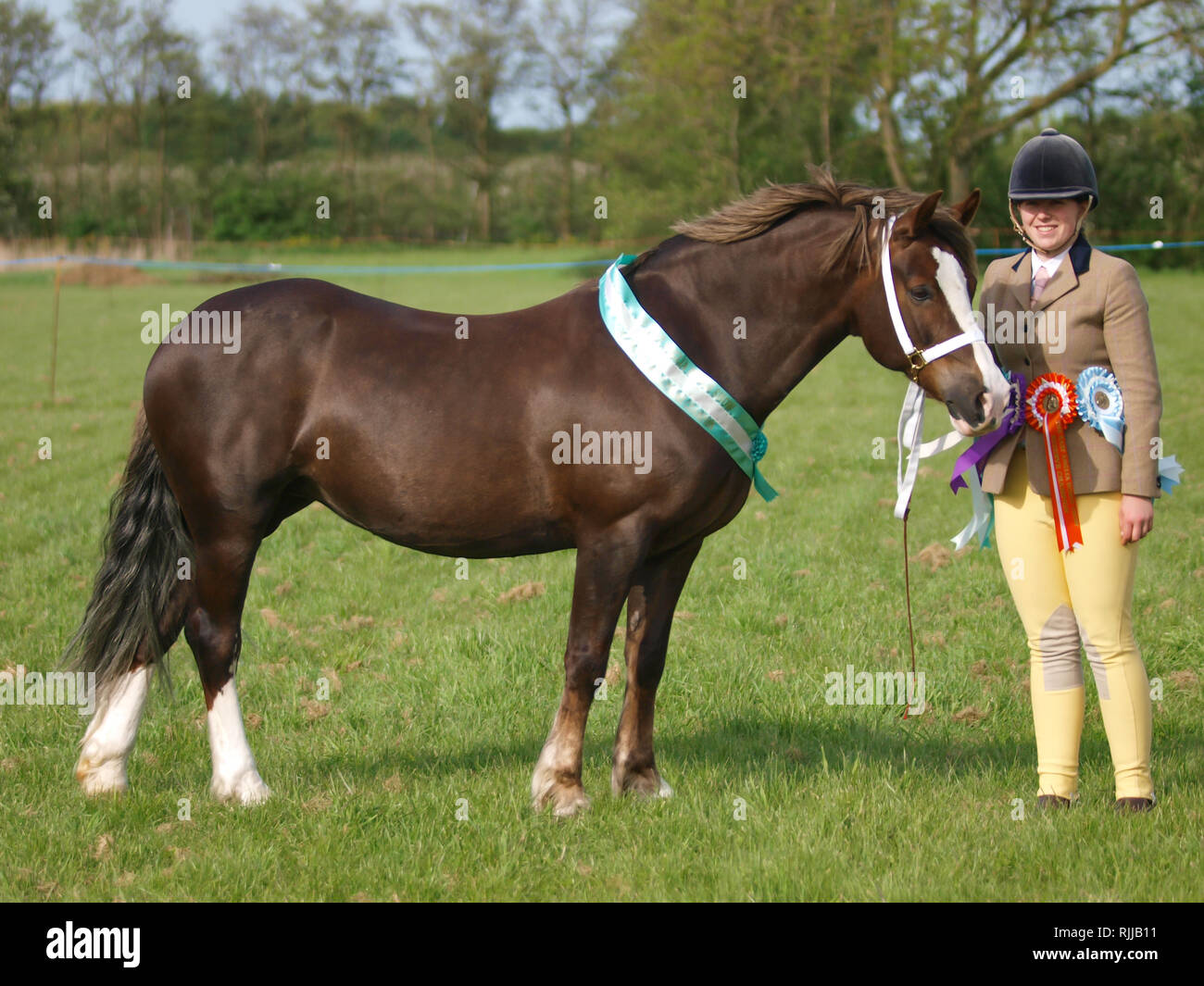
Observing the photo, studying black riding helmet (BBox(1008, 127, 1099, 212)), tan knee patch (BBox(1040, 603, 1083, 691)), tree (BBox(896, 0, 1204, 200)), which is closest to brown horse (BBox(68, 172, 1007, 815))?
black riding helmet (BBox(1008, 127, 1099, 212))

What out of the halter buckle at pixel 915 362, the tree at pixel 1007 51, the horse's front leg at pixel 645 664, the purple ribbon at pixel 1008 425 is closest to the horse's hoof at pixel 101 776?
the horse's front leg at pixel 645 664

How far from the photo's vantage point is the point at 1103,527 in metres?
3.71

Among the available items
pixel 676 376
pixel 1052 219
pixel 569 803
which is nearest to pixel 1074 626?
pixel 1052 219

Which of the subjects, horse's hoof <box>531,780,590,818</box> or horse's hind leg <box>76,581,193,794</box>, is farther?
horse's hind leg <box>76,581,193,794</box>

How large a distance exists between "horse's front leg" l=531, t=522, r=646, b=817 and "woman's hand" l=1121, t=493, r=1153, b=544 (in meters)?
1.65

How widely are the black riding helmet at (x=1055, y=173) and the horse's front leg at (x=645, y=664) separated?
1.74 metres

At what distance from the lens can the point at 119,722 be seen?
4.13 meters

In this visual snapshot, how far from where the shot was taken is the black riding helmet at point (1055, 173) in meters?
3.65

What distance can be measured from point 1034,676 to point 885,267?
1.66 meters

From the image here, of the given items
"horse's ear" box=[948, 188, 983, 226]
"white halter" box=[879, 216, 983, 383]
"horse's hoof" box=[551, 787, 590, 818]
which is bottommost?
"horse's hoof" box=[551, 787, 590, 818]

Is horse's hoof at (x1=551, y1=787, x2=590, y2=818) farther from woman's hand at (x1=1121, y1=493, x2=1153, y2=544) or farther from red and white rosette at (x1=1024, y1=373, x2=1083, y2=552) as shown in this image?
woman's hand at (x1=1121, y1=493, x2=1153, y2=544)

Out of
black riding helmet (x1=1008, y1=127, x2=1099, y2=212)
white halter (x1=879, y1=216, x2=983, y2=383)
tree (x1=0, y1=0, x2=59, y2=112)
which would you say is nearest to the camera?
white halter (x1=879, y1=216, x2=983, y2=383)

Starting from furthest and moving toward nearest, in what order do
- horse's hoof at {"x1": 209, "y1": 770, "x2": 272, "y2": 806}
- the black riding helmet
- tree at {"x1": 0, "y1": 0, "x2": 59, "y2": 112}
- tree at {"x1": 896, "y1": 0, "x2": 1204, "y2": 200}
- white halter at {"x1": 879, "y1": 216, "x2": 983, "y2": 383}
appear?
tree at {"x1": 0, "y1": 0, "x2": 59, "y2": 112}, tree at {"x1": 896, "y1": 0, "x2": 1204, "y2": 200}, horse's hoof at {"x1": 209, "y1": 770, "x2": 272, "y2": 806}, the black riding helmet, white halter at {"x1": 879, "y1": 216, "x2": 983, "y2": 383}

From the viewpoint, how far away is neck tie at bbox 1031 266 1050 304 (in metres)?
3.82
